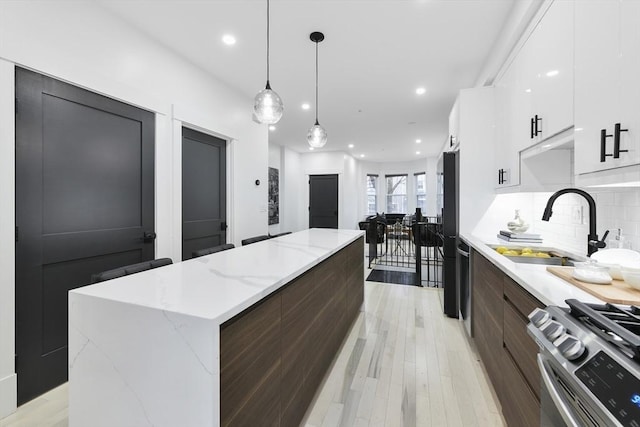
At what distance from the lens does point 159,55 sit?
2670 mm

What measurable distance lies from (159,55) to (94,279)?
93.7 inches

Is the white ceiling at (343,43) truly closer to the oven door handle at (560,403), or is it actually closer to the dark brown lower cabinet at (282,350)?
the dark brown lower cabinet at (282,350)

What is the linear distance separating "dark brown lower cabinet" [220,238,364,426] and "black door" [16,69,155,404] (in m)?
1.85

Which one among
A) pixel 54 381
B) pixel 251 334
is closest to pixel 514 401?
pixel 251 334

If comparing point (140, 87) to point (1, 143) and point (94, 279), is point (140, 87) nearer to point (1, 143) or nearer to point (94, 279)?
point (1, 143)

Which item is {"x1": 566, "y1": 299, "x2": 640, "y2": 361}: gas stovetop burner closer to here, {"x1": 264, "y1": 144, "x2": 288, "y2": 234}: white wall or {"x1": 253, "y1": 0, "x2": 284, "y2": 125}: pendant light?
{"x1": 253, "y1": 0, "x2": 284, "y2": 125}: pendant light

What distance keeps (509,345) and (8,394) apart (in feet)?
9.86

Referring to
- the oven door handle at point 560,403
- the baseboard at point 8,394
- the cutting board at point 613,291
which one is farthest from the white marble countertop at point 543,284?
the baseboard at point 8,394

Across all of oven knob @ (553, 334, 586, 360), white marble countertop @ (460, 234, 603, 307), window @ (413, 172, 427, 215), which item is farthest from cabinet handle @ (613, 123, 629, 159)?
window @ (413, 172, 427, 215)

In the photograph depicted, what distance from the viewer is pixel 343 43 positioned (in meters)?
2.65

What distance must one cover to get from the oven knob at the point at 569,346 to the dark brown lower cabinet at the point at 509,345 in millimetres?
455

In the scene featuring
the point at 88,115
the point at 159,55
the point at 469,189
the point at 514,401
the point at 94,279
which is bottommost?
the point at 514,401

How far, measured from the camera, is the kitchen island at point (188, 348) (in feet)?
2.70

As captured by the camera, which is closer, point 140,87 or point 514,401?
point 514,401
